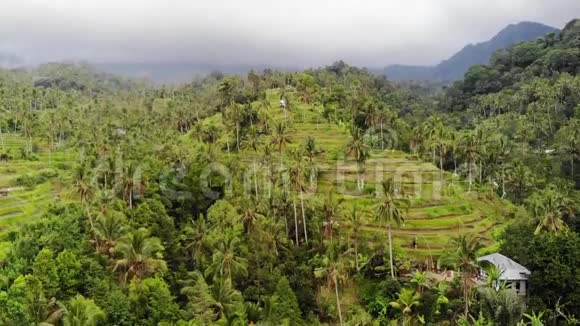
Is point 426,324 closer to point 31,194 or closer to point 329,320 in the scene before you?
point 329,320

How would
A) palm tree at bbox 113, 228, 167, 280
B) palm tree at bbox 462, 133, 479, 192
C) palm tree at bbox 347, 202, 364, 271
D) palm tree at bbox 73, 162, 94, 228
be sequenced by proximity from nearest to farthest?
palm tree at bbox 113, 228, 167, 280 → palm tree at bbox 347, 202, 364, 271 → palm tree at bbox 73, 162, 94, 228 → palm tree at bbox 462, 133, 479, 192

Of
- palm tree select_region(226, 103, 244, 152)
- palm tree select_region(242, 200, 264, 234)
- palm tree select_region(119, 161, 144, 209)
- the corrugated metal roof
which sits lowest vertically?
the corrugated metal roof

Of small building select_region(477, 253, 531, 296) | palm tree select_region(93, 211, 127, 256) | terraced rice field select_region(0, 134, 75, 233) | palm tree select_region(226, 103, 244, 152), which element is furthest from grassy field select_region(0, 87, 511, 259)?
palm tree select_region(93, 211, 127, 256)

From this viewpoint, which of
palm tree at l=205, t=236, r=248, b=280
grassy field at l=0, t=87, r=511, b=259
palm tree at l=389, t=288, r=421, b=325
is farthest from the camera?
grassy field at l=0, t=87, r=511, b=259

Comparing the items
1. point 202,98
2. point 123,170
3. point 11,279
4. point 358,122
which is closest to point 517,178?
point 358,122

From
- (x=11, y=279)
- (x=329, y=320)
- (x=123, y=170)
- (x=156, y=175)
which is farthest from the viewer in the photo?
(x=156, y=175)

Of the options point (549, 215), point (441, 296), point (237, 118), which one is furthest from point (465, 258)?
point (237, 118)

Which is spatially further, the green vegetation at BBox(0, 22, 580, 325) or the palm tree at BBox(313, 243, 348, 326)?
the palm tree at BBox(313, 243, 348, 326)

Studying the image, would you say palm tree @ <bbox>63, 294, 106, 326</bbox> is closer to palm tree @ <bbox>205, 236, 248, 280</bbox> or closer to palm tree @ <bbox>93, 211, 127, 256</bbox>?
palm tree @ <bbox>93, 211, 127, 256</bbox>

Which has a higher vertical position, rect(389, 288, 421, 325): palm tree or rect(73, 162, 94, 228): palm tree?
rect(73, 162, 94, 228): palm tree
